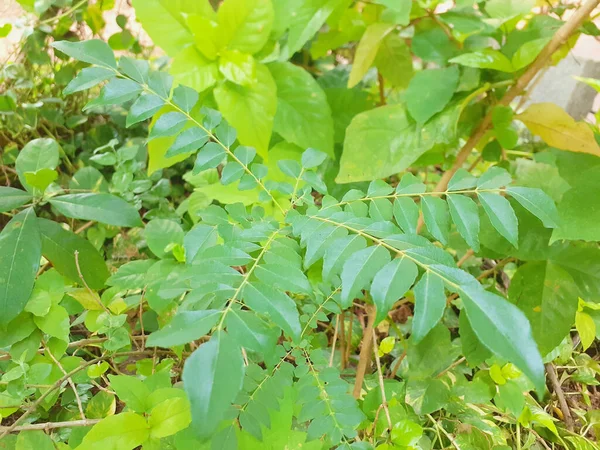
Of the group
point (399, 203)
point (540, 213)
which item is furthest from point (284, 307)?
point (540, 213)

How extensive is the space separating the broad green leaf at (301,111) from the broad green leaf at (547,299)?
501mm

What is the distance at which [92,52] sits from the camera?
516 millimetres

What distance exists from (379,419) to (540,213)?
403 millimetres

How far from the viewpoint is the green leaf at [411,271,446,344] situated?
0.31m

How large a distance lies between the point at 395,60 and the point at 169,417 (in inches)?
39.0

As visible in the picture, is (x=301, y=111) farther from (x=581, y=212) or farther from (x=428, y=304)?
(x=428, y=304)

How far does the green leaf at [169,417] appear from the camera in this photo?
20.3 inches

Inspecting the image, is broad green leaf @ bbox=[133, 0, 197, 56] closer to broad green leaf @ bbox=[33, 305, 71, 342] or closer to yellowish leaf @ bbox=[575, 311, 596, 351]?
broad green leaf @ bbox=[33, 305, 71, 342]

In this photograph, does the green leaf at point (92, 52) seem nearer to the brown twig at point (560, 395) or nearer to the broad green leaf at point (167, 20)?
the broad green leaf at point (167, 20)

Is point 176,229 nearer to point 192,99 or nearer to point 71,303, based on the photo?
point 71,303

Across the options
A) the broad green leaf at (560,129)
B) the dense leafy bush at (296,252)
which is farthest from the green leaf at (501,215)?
the broad green leaf at (560,129)

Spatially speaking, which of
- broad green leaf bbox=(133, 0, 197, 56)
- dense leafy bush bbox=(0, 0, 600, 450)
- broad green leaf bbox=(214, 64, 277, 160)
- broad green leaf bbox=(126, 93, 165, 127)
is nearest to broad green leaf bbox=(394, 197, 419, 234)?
dense leafy bush bbox=(0, 0, 600, 450)

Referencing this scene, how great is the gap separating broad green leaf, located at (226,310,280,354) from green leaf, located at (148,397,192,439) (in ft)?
0.90

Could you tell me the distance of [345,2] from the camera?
902 millimetres
